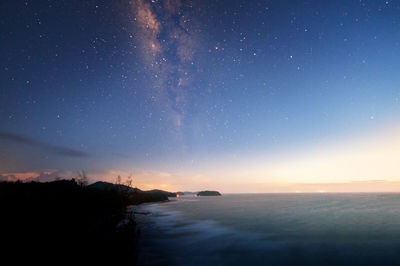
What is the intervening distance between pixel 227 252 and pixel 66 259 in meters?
11.9

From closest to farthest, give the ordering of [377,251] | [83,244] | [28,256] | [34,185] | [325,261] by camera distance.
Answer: [28,256], [83,244], [325,261], [377,251], [34,185]

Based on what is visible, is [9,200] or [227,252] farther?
[227,252]

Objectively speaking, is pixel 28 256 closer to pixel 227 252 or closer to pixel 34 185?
pixel 227 252

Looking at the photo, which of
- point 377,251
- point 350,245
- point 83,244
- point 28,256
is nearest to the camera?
point 28,256

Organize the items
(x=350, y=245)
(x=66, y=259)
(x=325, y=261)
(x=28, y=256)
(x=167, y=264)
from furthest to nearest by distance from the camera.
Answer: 1. (x=350, y=245)
2. (x=325, y=261)
3. (x=167, y=264)
4. (x=66, y=259)
5. (x=28, y=256)

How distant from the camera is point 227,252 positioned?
15.2 metres

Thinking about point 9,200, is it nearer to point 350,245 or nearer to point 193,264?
point 193,264

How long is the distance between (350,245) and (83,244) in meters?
21.4

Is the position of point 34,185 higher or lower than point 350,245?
higher

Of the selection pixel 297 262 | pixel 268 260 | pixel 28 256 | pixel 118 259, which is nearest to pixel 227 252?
pixel 268 260

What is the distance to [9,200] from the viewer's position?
12.9 metres

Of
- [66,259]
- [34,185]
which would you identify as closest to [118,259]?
[66,259]

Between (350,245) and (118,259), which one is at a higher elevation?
(118,259)

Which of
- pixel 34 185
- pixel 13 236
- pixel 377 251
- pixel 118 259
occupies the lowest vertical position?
pixel 377 251
